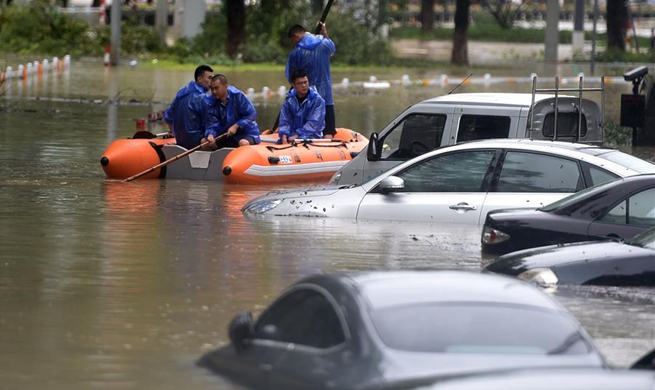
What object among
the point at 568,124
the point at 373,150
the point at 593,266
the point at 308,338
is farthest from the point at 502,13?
the point at 308,338

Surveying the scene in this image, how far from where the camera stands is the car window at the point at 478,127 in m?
15.1

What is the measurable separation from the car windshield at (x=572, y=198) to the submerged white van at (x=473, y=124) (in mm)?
3240

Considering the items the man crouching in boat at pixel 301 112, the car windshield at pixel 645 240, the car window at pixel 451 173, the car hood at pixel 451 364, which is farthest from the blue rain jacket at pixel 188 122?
the car hood at pixel 451 364

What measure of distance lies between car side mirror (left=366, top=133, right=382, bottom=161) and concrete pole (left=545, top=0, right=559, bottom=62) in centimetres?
4314

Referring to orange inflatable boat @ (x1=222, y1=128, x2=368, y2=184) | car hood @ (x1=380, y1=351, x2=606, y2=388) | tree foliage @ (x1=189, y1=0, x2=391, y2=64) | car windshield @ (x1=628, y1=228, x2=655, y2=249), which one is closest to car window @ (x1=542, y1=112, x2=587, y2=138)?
orange inflatable boat @ (x1=222, y1=128, x2=368, y2=184)

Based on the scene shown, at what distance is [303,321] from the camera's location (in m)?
6.43

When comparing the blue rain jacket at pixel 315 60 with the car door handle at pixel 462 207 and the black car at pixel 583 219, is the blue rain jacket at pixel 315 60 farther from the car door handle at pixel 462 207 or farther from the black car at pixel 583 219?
the black car at pixel 583 219

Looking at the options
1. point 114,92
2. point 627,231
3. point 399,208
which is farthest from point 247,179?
point 114,92

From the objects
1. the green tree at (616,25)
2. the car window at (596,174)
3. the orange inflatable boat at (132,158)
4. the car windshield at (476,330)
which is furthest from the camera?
the green tree at (616,25)

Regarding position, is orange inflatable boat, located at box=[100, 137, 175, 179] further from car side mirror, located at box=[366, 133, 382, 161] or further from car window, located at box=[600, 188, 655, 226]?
car window, located at box=[600, 188, 655, 226]

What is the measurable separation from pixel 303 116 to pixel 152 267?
8.06 meters

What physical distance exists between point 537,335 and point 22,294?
17.1 ft

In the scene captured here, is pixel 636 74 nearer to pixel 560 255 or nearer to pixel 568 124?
pixel 568 124

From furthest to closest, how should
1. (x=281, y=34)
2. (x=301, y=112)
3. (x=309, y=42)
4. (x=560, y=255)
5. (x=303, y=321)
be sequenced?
(x=281, y=34), (x=309, y=42), (x=301, y=112), (x=560, y=255), (x=303, y=321)
